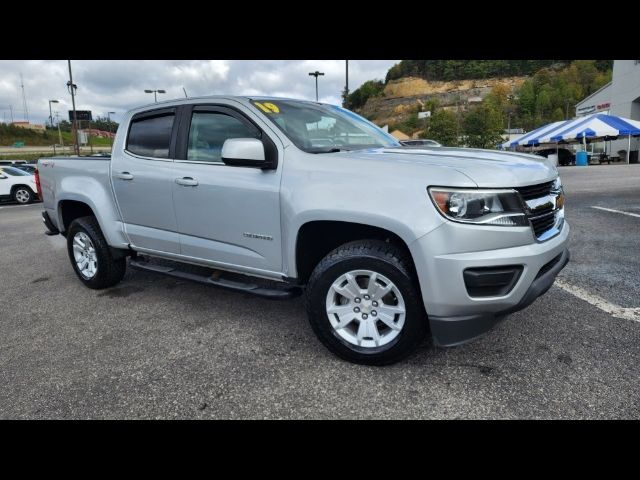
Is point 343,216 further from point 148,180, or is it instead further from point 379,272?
point 148,180

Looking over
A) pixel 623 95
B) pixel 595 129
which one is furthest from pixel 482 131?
pixel 595 129

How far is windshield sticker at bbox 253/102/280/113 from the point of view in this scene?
3.38 metres

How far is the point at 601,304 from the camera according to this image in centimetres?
382

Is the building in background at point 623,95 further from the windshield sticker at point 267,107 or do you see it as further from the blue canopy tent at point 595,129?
the windshield sticker at point 267,107

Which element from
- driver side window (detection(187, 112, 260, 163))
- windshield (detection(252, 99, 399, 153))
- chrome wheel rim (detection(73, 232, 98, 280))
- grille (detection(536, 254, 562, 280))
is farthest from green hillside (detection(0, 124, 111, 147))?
grille (detection(536, 254, 562, 280))

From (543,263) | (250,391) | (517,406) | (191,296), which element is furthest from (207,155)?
(517,406)

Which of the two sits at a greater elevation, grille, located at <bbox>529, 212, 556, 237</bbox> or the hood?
the hood

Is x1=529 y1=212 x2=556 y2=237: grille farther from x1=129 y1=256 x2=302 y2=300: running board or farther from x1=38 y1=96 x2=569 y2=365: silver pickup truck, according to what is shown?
x1=129 y1=256 x2=302 y2=300: running board

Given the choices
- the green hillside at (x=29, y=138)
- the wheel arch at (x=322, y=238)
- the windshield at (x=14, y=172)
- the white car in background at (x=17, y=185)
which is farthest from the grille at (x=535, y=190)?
the green hillside at (x=29, y=138)

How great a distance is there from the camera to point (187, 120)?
3.75 metres

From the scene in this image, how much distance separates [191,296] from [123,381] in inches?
63.6

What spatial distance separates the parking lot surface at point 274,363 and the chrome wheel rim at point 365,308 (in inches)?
8.4

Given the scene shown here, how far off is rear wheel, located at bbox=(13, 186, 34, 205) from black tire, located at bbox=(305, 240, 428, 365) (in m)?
16.2

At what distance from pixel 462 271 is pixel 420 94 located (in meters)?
144
